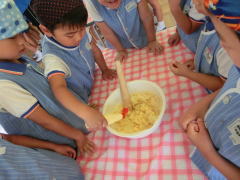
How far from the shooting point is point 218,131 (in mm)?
672

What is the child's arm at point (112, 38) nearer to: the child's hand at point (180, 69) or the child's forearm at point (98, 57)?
the child's forearm at point (98, 57)

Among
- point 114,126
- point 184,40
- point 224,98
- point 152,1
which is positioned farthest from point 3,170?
point 152,1

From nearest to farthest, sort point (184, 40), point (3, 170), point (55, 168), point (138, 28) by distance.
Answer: point (3, 170), point (55, 168), point (184, 40), point (138, 28)

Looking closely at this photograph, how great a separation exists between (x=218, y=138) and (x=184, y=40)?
1.82 ft

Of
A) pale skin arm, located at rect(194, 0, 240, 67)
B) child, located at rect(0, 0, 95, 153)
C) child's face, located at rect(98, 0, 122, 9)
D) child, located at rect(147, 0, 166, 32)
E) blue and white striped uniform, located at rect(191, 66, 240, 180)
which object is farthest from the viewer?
child, located at rect(147, 0, 166, 32)

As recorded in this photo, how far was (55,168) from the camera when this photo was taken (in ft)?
2.53

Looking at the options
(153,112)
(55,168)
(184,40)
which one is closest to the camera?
(55,168)

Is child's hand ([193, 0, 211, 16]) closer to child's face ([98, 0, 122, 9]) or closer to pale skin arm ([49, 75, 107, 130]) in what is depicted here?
pale skin arm ([49, 75, 107, 130])

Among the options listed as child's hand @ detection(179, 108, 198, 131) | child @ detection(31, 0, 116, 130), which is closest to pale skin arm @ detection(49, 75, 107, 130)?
child @ detection(31, 0, 116, 130)

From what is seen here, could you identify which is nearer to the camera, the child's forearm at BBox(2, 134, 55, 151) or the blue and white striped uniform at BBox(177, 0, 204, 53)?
the child's forearm at BBox(2, 134, 55, 151)

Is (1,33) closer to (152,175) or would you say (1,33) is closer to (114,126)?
(114,126)

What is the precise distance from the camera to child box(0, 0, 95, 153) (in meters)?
0.72

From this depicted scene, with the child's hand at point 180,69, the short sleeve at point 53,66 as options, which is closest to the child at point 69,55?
the short sleeve at point 53,66

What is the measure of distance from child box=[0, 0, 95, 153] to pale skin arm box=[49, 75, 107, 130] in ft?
0.08
